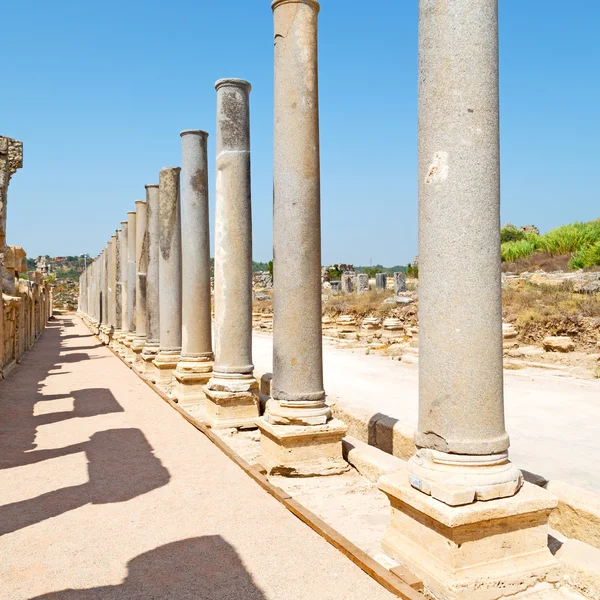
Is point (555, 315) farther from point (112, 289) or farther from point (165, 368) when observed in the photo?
point (112, 289)

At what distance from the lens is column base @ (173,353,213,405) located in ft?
32.2

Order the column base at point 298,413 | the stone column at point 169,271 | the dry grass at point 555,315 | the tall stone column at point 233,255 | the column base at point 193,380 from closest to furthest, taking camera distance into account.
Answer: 1. the column base at point 298,413
2. the tall stone column at point 233,255
3. the column base at point 193,380
4. the stone column at point 169,271
5. the dry grass at point 555,315

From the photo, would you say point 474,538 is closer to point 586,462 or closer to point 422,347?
point 422,347

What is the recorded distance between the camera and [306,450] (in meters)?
5.83

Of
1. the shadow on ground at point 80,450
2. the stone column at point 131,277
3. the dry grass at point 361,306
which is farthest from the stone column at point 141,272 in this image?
the dry grass at point 361,306

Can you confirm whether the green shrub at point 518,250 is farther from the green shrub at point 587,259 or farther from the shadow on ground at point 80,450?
the shadow on ground at point 80,450

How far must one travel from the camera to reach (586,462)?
6375mm

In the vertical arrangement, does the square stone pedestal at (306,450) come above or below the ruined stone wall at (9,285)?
below

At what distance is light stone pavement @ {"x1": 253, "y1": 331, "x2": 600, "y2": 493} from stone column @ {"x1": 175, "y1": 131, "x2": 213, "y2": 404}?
1.57m

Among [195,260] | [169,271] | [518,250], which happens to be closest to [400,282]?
[518,250]

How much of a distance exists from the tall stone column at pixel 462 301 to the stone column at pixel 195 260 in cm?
663

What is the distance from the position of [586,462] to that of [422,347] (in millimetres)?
3648

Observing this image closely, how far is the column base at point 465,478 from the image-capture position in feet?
11.4

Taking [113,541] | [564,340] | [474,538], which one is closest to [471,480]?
[474,538]
